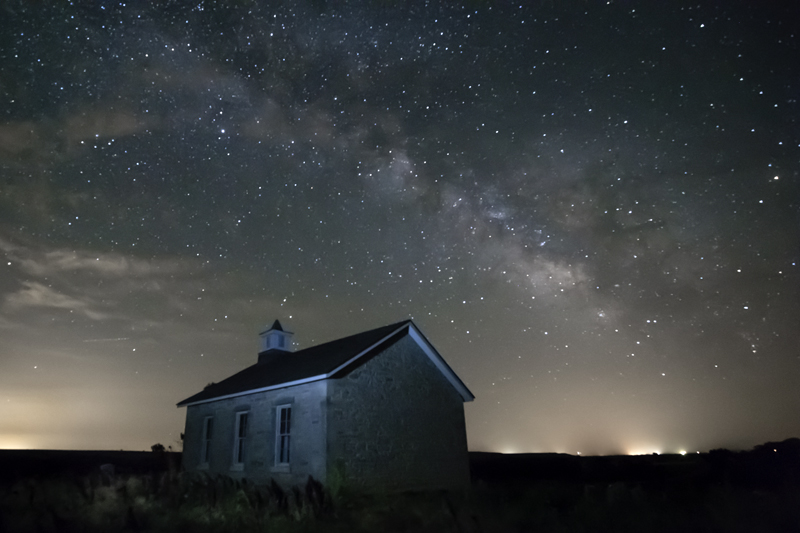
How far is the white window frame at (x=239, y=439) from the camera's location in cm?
1767

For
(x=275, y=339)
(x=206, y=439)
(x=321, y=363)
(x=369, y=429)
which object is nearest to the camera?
(x=369, y=429)

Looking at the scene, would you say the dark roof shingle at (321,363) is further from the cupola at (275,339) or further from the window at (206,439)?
the cupola at (275,339)

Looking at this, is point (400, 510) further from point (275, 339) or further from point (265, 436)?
point (275, 339)

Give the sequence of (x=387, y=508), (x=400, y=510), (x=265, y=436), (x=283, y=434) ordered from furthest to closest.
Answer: (x=265, y=436) < (x=283, y=434) < (x=387, y=508) < (x=400, y=510)

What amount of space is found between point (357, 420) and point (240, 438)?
5.90 meters

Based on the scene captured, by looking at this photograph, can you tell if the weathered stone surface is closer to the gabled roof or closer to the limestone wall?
the limestone wall

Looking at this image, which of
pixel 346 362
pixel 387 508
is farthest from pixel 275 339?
pixel 387 508

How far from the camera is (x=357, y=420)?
14906 millimetres

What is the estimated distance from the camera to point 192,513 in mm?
12398

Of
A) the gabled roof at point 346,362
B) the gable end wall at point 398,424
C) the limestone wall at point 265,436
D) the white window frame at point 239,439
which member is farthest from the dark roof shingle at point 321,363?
the white window frame at point 239,439

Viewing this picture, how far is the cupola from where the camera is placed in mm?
27062

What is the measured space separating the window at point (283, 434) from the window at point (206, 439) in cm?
545

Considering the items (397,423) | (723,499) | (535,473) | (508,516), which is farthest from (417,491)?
(535,473)

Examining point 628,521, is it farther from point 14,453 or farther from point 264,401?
point 14,453
